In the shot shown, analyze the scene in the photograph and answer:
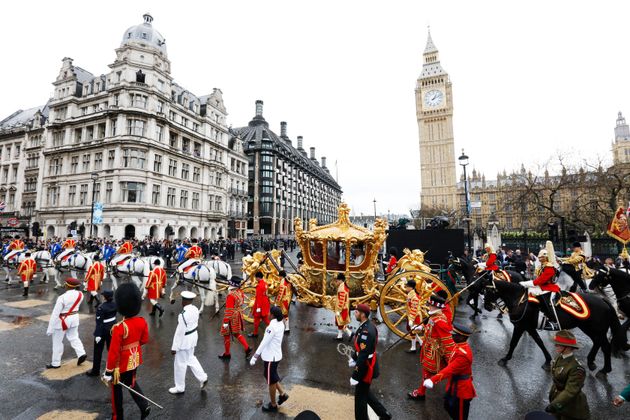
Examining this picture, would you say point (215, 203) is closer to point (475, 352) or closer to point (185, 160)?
point (185, 160)

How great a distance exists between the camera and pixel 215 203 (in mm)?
42844

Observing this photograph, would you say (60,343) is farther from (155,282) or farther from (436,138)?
(436,138)

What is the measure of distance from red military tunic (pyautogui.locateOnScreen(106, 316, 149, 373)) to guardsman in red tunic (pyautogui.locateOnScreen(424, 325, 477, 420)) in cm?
404

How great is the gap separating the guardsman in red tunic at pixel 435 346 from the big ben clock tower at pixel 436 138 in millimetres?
89419

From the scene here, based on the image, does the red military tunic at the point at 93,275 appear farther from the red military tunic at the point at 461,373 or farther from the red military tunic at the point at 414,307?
the red military tunic at the point at 461,373

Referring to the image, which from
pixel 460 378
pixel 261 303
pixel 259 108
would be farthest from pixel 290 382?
pixel 259 108

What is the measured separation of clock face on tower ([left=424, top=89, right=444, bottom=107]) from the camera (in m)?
94.4

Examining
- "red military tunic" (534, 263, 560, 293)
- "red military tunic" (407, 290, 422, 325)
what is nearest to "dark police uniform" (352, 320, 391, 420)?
"red military tunic" (407, 290, 422, 325)

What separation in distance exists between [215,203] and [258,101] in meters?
31.3

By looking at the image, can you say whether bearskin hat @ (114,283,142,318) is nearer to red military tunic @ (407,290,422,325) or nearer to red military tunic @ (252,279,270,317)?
red military tunic @ (252,279,270,317)

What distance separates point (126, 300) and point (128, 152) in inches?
1314

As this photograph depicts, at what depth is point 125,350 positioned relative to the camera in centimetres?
411

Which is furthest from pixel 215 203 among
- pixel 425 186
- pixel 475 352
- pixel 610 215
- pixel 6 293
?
pixel 425 186

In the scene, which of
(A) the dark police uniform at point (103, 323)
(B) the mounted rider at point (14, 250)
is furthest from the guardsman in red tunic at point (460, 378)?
(B) the mounted rider at point (14, 250)
